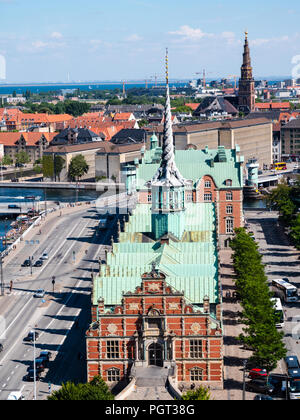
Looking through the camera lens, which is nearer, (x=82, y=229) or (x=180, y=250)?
(x=180, y=250)

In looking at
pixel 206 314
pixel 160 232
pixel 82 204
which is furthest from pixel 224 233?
pixel 206 314

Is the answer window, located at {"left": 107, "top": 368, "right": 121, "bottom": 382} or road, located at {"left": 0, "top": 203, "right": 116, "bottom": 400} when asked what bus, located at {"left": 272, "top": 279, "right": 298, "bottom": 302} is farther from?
window, located at {"left": 107, "top": 368, "right": 121, "bottom": 382}

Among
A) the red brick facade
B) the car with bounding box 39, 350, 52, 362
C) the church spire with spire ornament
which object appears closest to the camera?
the red brick facade

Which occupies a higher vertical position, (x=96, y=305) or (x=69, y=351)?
(x=96, y=305)

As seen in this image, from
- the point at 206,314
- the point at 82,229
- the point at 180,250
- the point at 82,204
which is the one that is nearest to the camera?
the point at 206,314

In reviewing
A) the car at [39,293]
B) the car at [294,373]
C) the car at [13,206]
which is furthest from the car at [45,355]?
the car at [13,206]

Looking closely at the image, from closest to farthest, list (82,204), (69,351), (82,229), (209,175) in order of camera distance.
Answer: (69,351) < (209,175) < (82,229) < (82,204)

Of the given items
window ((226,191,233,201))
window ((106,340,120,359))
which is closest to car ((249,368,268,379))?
window ((106,340,120,359))

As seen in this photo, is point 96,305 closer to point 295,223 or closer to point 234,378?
point 234,378
